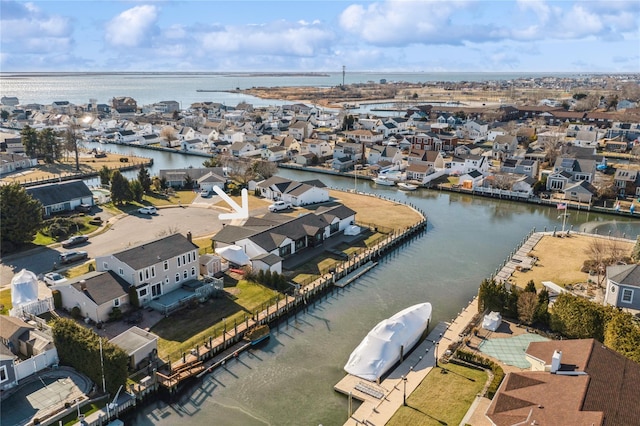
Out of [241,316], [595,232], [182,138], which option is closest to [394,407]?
[241,316]

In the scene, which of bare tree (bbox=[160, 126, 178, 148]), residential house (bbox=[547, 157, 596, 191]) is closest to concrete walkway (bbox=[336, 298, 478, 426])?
residential house (bbox=[547, 157, 596, 191])

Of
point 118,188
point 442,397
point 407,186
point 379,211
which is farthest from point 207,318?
point 407,186

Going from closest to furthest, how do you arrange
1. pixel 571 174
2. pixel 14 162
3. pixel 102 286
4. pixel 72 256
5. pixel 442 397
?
pixel 442 397 → pixel 102 286 → pixel 72 256 → pixel 571 174 → pixel 14 162

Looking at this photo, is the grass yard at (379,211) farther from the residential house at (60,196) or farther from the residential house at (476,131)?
the residential house at (476,131)

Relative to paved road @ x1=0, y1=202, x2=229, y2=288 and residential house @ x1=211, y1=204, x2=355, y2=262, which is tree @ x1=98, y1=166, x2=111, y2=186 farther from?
residential house @ x1=211, y1=204, x2=355, y2=262

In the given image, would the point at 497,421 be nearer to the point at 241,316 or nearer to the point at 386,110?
the point at 241,316

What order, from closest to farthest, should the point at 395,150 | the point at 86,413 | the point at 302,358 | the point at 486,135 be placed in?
the point at 86,413
the point at 302,358
the point at 395,150
the point at 486,135

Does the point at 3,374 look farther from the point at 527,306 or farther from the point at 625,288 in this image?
the point at 625,288
